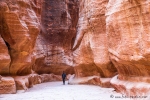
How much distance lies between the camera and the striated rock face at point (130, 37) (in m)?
6.87

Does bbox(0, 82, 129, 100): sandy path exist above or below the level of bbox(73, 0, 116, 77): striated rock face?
below

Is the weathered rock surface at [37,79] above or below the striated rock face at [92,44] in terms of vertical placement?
below

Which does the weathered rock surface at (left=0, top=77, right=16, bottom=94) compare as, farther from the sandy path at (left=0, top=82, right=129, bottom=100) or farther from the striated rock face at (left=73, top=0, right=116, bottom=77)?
the striated rock face at (left=73, top=0, right=116, bottom=77)

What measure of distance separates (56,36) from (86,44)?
32.3 ft

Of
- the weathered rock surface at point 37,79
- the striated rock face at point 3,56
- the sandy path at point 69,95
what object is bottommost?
the weathered rock surface at point 37,79

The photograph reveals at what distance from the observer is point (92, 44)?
45.6 feet

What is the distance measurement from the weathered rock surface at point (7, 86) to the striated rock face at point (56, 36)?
1142cm

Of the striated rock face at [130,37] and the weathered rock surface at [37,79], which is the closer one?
the striated rock face at [130,37]

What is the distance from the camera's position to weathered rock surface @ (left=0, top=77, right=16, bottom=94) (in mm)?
10674

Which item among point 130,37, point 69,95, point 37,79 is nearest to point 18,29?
point 69,95

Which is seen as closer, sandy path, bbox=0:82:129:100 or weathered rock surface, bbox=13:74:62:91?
sandy path, bbox=0:82:129:100

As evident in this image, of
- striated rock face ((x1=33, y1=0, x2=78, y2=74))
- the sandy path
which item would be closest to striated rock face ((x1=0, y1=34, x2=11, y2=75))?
the sandy path

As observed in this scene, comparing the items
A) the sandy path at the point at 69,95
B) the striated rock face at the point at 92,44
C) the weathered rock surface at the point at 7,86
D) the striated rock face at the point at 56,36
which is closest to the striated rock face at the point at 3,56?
the weathered rock surface at the point at 7,86

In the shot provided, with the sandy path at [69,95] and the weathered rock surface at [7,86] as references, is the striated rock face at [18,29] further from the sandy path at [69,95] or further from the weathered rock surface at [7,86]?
the sandy path at [69,95]
